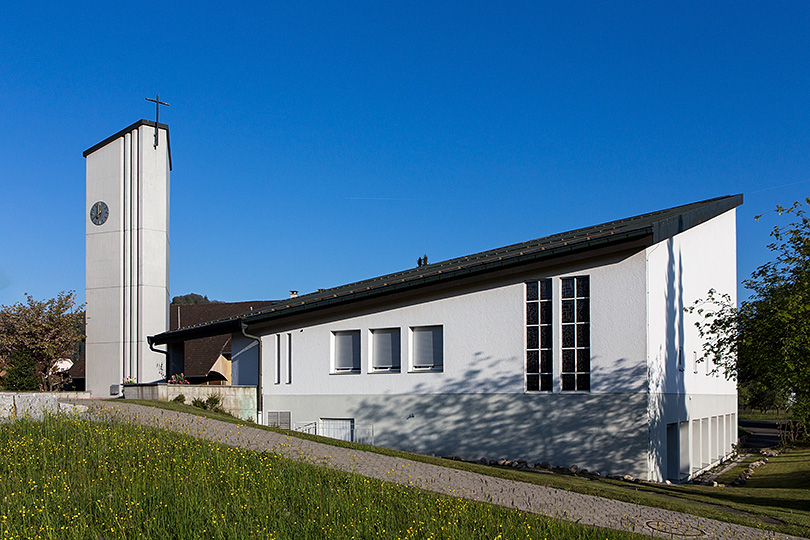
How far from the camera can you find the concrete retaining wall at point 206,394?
22.6 m

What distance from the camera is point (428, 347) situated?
21.2 meters

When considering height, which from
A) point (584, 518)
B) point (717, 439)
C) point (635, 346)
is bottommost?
point (717, 439)

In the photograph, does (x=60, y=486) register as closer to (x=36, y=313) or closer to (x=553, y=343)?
(x=553, y=343)

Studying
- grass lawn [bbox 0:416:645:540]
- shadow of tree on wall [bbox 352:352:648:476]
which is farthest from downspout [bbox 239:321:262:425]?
grass lawn [bbox 0:416:645:540]

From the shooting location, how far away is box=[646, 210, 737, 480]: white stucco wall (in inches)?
715

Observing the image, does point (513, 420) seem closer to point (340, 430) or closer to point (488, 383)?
point (488, 383)

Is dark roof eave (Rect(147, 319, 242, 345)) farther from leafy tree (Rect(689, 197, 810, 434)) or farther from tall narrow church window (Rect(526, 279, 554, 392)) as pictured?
leafy tree (Rect(689, 197, 810, 434))

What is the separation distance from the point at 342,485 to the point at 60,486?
385 centimetres

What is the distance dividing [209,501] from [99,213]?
26.5 meters

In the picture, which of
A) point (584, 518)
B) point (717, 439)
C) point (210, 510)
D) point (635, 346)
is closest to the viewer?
point (210, 510)

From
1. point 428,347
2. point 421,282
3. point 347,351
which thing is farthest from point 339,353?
point 421,282

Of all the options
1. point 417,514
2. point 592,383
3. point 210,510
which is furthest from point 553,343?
point 210,510

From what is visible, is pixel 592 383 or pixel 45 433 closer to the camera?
pixel 45 433

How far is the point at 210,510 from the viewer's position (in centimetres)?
926
